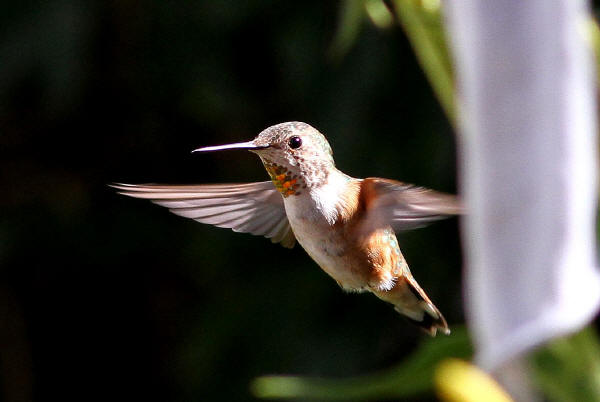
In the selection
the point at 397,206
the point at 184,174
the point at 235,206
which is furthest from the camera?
the point at 184,174

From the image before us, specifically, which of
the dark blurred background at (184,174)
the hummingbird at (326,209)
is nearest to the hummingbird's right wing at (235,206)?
the hummingbird at (326,209)

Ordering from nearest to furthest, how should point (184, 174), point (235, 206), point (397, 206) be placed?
point (397, 206)
point (235, 206)
point (184, 174)

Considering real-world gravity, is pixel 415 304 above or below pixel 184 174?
below

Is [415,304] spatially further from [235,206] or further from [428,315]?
[235,206]

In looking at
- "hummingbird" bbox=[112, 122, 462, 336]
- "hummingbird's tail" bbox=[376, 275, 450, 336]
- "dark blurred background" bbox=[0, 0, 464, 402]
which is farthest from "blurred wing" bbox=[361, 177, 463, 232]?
"dark blurred background" bbox=[0, 0, 464, 402]

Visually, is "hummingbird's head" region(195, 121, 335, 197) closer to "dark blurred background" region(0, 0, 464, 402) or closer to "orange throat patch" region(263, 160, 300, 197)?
"orange throat patch" region(263, 160, 300, 197)

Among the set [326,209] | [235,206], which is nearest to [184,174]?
[235,206]

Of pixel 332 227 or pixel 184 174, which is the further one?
pixel 184 174

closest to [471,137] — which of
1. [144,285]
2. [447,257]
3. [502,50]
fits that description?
[502,50]
